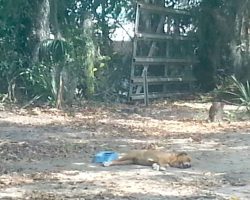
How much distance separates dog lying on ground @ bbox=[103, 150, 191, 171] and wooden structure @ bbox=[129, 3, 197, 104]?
771 centimetres

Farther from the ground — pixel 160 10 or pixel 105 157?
pixel 160 10

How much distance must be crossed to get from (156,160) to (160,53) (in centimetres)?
988

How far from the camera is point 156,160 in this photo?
25.1 ft

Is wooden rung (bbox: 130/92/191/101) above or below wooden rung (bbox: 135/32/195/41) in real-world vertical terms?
below

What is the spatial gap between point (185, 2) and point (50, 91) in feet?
19.2

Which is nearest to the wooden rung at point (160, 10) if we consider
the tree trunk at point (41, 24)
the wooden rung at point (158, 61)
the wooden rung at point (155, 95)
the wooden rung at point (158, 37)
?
the wooden rung at point (158, 37)

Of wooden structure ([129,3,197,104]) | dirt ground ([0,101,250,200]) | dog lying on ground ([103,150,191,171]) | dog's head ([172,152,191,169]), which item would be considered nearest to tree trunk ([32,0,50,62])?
dirt ground ([0,101,250,200])

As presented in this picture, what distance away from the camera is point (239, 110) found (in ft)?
42.9

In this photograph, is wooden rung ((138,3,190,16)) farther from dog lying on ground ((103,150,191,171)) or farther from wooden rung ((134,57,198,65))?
dog lying on ground ((103,150,191,171))

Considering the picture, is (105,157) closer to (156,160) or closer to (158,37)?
(156,160)

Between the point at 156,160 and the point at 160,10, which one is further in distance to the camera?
the point at 160,10

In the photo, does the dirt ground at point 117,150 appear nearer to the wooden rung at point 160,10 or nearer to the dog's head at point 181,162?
the dog's head at point 181,162

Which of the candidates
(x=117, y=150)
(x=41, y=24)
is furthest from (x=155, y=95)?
(x=117, y=150)

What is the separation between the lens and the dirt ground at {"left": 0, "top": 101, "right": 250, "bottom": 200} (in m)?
6.46
